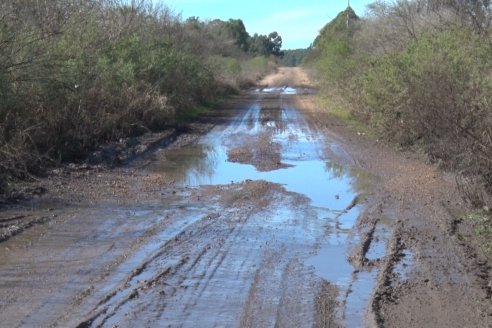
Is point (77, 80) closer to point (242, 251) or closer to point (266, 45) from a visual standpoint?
point (242, 251)

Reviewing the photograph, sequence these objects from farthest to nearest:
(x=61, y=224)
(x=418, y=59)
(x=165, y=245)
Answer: (x=418, y=59)
(x=61, y=224)
(x=165, y=245)

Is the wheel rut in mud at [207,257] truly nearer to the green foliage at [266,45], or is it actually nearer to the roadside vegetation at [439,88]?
the roadside vegetation at [439,88]

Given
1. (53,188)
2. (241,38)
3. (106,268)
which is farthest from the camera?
(241,38)

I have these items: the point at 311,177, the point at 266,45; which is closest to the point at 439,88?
the point at 311,177

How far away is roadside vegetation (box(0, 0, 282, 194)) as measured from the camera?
42.8ft

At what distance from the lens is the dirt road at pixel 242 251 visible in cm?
601

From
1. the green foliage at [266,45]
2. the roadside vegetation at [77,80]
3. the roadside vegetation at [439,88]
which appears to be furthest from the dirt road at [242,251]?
the green foliage at [266,45]

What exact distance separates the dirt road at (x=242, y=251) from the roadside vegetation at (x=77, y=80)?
4.25 ft

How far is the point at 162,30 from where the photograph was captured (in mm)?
34688

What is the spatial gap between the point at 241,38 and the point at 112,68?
106506mm

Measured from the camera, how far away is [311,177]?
1441 centimetres

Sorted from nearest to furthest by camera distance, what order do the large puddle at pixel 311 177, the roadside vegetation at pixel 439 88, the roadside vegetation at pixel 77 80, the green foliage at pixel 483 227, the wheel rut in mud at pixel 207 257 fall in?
1. the wheel rut in mud at pixel 207 257
2. the large puddle at pixel 311 177
3. the green foliage at pixel 483 227
4. the roadside vegetation at pixel 439 88
5. the roadside vegetation at pixel 77 80

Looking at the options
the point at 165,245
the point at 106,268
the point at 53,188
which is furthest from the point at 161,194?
the point at 106,268

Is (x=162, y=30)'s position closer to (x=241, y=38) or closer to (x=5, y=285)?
(x=5, y=285)
